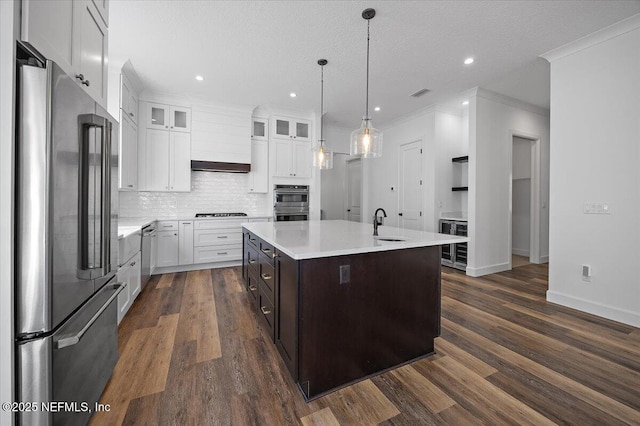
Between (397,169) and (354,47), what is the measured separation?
3.12 meters

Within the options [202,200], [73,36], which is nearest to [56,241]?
[73,36]

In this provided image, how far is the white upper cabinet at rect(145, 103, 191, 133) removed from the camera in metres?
4.18

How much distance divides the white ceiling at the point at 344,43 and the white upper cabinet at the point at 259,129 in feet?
2.37

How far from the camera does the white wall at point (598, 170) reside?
2.49 meters

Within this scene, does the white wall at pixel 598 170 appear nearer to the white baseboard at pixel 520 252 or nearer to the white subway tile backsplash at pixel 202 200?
the white baseboard at pixel 520 252

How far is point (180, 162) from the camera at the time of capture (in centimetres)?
438

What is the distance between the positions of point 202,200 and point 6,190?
3988 mm

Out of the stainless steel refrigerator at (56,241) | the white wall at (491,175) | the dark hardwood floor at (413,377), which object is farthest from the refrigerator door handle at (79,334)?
the white wall at (491,175)

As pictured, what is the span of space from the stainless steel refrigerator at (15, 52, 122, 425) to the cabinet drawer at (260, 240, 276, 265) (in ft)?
3.21

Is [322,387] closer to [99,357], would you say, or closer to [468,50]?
[99,357]

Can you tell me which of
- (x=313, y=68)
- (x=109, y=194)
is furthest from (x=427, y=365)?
(x=313, y=68)

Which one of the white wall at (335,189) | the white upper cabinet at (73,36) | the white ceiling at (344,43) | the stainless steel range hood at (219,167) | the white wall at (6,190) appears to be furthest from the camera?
the white wall at (335,189)

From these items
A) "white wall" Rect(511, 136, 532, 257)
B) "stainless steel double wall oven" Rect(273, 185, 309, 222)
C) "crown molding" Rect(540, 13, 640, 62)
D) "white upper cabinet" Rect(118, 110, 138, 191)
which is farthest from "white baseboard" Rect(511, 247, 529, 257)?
"white upper cabinet" Rect(118, 110, 138, 191)

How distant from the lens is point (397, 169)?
5.59 metres
